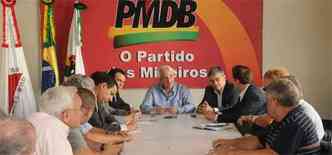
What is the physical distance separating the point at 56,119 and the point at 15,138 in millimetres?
1003

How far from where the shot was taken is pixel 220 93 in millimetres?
5250

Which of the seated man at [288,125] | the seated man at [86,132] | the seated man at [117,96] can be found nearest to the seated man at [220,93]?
the seated man at [117,96]

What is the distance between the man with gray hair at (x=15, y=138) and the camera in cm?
150

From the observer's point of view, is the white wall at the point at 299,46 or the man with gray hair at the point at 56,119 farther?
the white wall at the point at 299,46

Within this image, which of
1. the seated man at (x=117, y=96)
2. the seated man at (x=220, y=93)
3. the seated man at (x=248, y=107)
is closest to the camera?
the seated man at (x=248, y=107)

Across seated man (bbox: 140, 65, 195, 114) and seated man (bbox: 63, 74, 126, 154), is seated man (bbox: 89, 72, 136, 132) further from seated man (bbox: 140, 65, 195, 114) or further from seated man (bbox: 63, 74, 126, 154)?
seated man (bbox: 140, 65, 195, 114)

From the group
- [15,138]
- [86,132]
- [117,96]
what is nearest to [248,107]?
[117,96]

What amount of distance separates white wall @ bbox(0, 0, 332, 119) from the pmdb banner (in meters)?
0.14

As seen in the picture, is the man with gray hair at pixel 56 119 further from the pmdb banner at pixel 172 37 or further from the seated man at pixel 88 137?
the pmdb banner at pixel 172 37

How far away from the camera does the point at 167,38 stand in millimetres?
5852

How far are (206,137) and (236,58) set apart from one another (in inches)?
96.9

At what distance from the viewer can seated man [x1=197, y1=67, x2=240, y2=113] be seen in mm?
5164

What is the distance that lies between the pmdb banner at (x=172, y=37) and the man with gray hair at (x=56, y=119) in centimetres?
310

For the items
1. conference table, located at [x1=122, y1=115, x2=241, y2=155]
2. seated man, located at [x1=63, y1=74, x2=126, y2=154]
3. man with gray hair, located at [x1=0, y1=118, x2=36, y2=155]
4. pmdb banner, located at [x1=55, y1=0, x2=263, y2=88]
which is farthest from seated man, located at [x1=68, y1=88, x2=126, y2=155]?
pmdb banner, located at [x1=55, y1=0, x2=263, y2=88]
